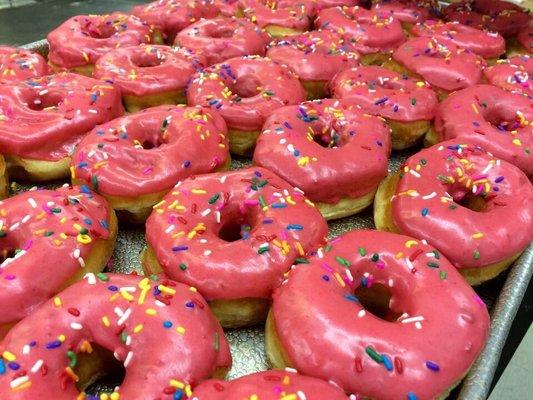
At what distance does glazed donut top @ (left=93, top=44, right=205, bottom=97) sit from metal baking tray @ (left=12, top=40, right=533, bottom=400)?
764 mm

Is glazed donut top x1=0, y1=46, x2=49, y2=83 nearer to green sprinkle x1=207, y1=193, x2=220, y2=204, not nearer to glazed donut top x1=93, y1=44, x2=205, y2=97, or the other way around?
glazed donut top x1=93, y1=44, x2=205, y2=97

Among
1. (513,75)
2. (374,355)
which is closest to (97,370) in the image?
(374,355)

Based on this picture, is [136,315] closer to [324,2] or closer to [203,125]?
[203,125]

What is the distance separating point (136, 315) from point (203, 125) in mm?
1106

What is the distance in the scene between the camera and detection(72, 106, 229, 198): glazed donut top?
7.04ft

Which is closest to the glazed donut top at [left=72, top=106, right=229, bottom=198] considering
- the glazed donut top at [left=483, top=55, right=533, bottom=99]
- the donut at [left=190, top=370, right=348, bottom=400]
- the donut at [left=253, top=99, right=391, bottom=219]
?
the donut at [left=253, top=99, right=391, bottom=219]

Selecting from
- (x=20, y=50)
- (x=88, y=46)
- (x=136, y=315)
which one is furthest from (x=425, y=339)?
(x=20, y=50)

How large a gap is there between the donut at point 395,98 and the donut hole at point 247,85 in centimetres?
45

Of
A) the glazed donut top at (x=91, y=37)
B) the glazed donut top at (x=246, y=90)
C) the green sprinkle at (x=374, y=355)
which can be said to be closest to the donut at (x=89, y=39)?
the glazed donut top at (x=91, y=37)

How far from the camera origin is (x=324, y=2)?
159 inches

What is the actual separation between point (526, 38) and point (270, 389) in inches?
134

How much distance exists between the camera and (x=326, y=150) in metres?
2.32

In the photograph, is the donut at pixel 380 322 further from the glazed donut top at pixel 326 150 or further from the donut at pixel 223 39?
the donut at pixel 223 39

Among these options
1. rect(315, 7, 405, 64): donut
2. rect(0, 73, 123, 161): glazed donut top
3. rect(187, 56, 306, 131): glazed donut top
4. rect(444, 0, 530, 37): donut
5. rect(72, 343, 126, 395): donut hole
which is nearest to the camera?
rect(72, 343, 126, 395): donut hole
